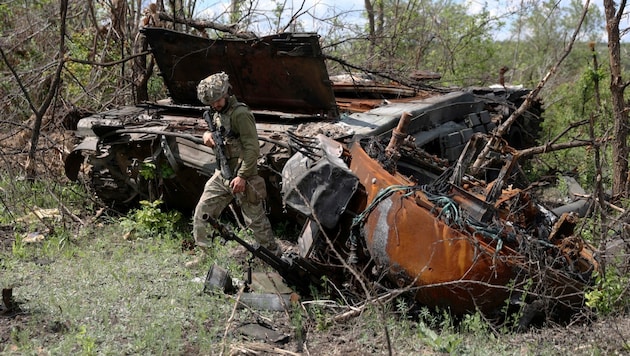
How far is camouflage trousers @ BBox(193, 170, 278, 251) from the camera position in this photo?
19.9 ft

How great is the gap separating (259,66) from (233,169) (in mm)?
1643

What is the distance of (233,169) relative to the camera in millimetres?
6035

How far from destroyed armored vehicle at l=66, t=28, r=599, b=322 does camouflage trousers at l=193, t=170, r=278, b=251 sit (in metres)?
0.25

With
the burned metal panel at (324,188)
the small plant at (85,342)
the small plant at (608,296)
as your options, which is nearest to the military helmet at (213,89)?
the burned metal panel at (324,188)

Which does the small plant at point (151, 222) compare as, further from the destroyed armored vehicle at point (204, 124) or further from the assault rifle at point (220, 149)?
the assault rifle at point (220, 149)

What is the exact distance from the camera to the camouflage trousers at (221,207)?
6.07 metres

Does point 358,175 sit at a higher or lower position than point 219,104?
lower

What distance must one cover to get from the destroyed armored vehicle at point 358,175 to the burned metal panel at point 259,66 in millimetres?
14

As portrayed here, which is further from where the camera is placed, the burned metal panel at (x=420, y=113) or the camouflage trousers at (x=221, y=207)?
the burned metal panel at (x=420, y=113)

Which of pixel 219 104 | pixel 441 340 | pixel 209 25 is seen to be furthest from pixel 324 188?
pixel 209 25

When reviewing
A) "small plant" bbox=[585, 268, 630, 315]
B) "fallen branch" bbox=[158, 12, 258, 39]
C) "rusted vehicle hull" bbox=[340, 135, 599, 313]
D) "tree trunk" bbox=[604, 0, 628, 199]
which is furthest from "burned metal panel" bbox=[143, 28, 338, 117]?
"small plant" bbox=[585, 268, 630, 315]

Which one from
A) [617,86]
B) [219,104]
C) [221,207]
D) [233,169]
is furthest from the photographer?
[221,207]

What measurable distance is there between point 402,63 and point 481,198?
306 inches

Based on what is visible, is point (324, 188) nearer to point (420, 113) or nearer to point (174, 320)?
point (174, 320)
